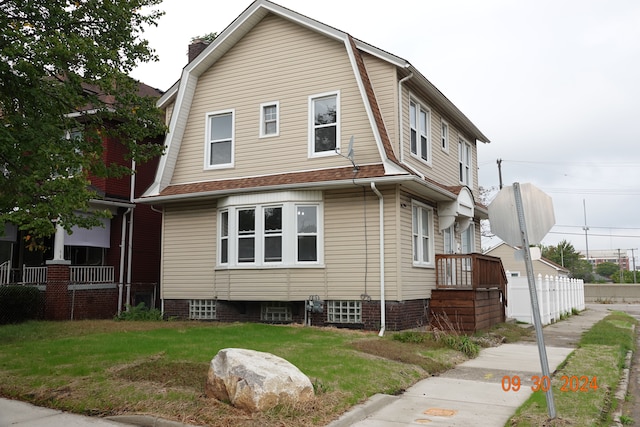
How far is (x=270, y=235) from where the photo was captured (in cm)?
1522

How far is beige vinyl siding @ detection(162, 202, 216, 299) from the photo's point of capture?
16406 millimetres

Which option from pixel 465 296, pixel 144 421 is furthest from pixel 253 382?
pixel 465 296

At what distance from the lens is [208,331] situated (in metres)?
13.0

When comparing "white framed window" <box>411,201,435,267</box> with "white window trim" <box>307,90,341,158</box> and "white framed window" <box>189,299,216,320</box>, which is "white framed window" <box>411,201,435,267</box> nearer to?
"white window trim" <box>307,90,341,158</box>

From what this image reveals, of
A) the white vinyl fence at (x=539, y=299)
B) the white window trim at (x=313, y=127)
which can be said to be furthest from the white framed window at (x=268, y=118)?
the white vinyl fence at (x=539, y=299)

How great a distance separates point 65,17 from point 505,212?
7986mm

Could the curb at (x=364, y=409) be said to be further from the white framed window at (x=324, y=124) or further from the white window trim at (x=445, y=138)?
the white window trim at (x=445, y=138)

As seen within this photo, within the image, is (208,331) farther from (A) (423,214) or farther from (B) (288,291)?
(A) (423,214)

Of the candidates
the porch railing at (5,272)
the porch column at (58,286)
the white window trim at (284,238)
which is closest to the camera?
the white window trim at (284,238)

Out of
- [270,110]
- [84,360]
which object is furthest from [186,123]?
[84,360]

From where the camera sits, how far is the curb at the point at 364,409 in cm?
633

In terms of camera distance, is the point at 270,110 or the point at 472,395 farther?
the point at 270,110

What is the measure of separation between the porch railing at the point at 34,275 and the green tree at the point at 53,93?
28.4 ft

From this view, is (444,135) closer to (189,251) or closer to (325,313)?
(325,313)
